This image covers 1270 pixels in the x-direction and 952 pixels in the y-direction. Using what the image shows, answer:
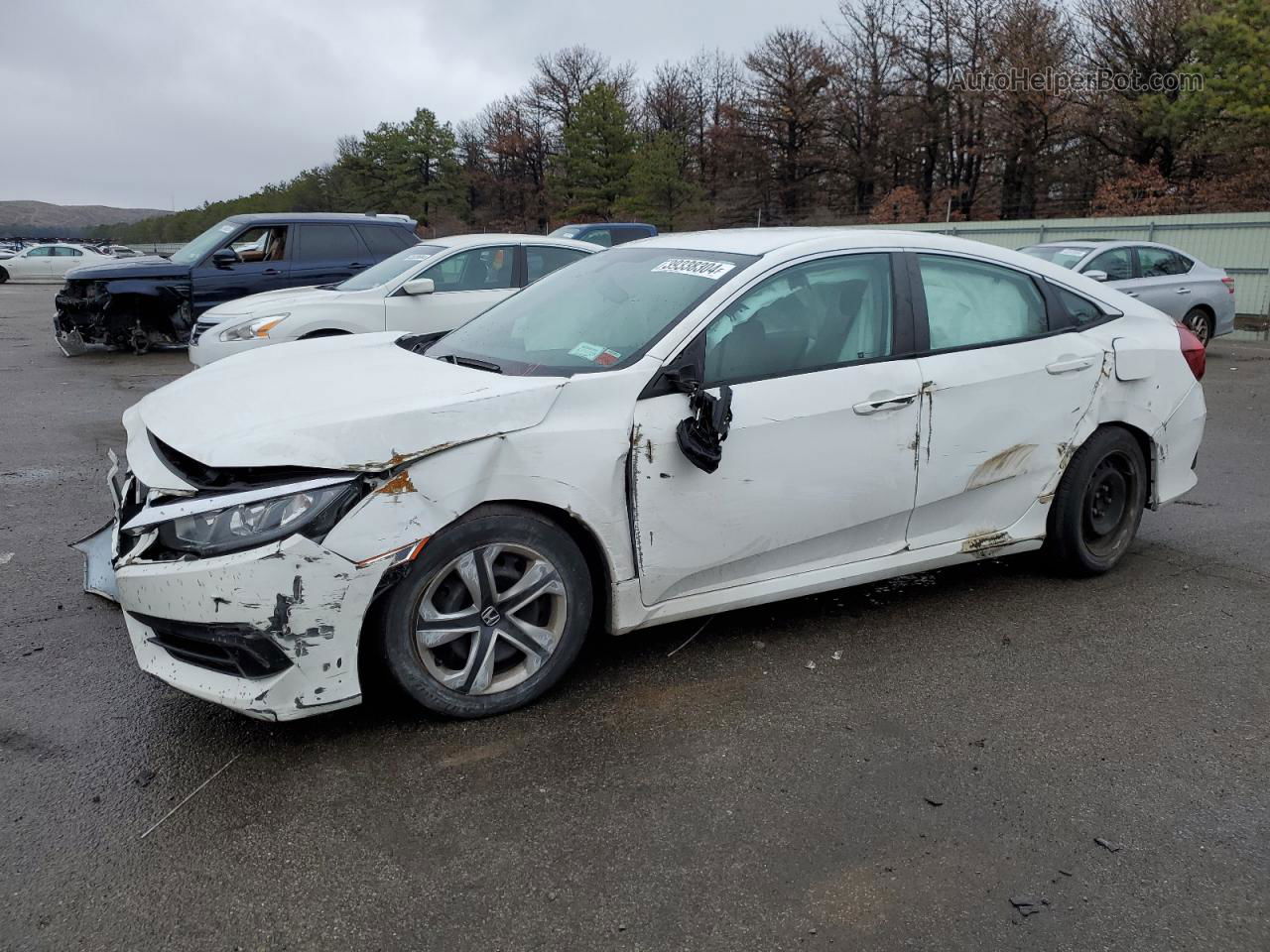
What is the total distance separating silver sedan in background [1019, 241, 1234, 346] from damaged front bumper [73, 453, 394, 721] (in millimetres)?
12217

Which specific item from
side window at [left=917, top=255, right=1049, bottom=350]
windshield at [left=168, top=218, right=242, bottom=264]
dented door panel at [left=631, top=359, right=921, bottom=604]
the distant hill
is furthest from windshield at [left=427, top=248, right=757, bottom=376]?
the distant hill

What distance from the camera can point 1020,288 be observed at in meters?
4.63

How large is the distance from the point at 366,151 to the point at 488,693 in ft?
209

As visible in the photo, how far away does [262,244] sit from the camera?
12508 millimetres

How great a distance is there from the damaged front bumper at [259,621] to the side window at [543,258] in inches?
292

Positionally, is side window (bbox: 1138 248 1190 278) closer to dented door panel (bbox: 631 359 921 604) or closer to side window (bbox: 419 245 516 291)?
side window (bbox: 419 245 516 291)

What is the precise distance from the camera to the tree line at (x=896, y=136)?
29859mm

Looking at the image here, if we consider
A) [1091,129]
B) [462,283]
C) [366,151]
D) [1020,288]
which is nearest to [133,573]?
[1020,288]

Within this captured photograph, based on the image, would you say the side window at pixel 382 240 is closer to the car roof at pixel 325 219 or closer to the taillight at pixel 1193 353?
the car roof at pixel 325 219

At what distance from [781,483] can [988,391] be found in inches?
46.1

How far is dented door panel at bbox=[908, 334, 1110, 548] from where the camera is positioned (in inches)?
163

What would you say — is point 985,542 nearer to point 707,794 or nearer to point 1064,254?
point 707,794

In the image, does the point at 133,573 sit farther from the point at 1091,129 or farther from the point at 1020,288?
the point at 1091,129

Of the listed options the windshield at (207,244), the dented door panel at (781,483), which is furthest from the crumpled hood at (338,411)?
the windshield at (207,244)
